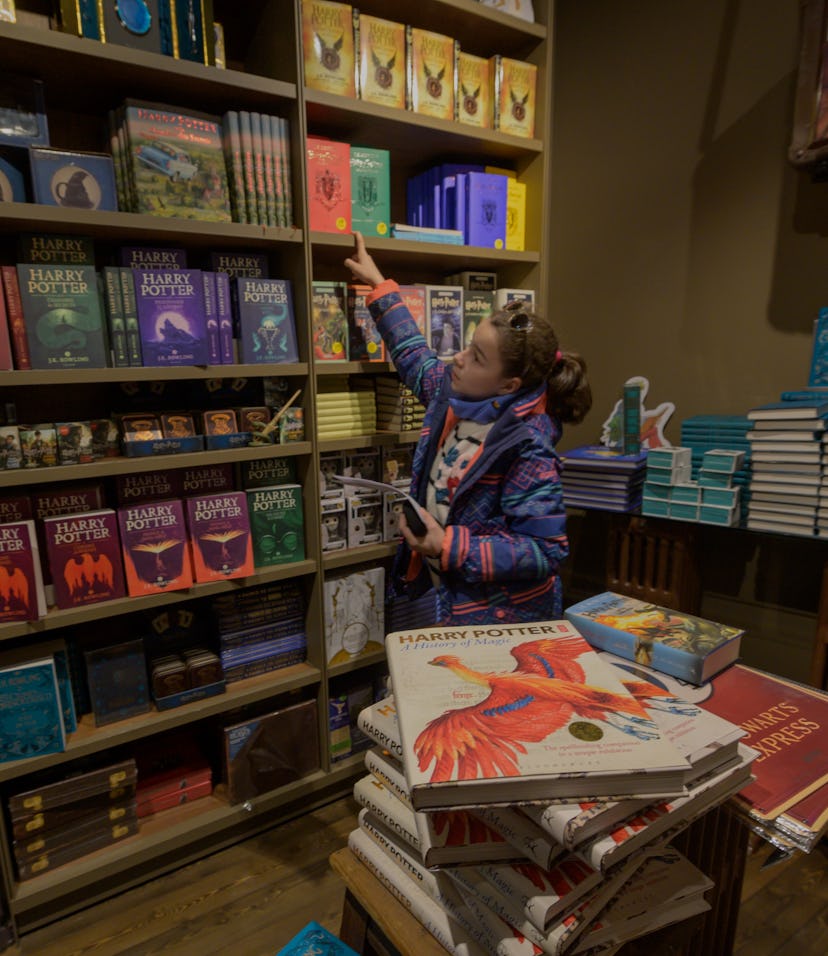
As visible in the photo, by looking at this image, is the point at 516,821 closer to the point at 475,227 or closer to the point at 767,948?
the point at 767,948

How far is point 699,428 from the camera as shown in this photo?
2471 millimetres

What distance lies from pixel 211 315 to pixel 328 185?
0.58 metres

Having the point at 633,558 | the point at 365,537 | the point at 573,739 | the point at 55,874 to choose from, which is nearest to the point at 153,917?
the point at 55,874

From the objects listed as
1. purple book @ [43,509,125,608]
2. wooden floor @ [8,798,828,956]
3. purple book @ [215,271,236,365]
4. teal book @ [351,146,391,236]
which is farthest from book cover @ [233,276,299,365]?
wooden floor @ [8,798,828,956]

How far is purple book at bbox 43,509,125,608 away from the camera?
1684 mm

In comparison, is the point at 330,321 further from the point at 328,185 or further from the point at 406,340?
the point at 328,185

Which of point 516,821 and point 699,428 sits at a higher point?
point 699,428

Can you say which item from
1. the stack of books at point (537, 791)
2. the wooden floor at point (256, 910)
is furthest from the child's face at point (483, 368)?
the wooden floor at point (256, 910)

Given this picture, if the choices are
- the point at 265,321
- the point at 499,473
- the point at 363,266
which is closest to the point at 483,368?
the point at 499,473

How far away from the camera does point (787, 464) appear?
2154mm

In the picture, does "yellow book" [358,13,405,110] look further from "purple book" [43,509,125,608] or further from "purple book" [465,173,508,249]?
"purple book" [43,509,125,608]

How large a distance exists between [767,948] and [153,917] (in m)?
1.74

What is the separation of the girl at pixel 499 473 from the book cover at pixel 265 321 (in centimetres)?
53

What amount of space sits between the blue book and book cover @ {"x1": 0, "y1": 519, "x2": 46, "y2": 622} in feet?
0.52
